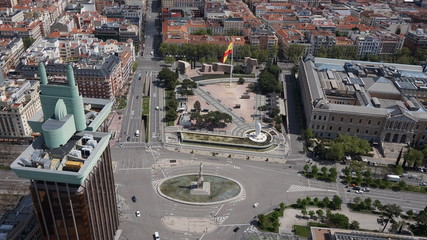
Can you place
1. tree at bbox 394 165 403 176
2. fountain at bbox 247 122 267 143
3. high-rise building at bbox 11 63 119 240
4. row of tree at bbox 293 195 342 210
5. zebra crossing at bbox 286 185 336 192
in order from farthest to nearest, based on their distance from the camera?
fountain at bbox 247 122 267 143 < tree at bbox 394 165 403 176 < zebra crossing at bbox 286 185 336 192 < row of tree at bbox 293 195 342 210 < high-rise building at bbox 11 63 119 240

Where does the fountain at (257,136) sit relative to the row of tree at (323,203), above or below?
above

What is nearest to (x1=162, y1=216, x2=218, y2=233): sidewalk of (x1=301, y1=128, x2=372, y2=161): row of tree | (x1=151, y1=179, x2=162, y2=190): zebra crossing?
(x1=151, y1=179, x2=162, y2=190): zebra crossing

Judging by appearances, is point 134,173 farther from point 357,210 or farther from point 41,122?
point 357,210

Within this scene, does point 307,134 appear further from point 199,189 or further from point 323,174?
point 199,189

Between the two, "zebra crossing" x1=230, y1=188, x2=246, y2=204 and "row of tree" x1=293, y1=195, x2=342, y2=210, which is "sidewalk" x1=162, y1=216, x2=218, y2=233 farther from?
"row of tree" x1=293, y1=195, x2=342, y2=210

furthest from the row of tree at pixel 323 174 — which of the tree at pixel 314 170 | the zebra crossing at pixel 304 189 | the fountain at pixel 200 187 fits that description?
the fountain at pixel 200 187

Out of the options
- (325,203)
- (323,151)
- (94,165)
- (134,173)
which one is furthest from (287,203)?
(94,165)

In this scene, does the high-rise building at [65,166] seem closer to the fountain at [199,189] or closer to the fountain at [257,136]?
the fountain at [199,189]
